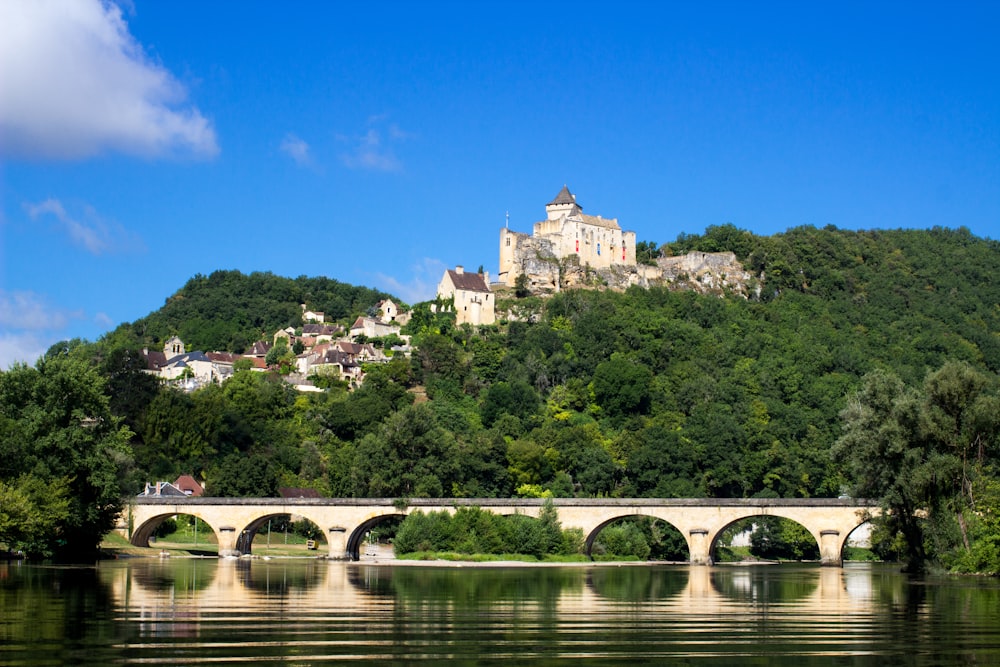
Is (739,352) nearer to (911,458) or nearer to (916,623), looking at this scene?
(911,458)

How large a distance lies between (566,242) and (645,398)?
25.5 m

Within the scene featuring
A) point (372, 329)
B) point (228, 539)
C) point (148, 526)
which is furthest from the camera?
point (372, 329)

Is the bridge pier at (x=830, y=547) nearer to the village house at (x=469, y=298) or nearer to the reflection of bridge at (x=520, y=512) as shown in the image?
the reflection of bridge at (x=520, y=512)

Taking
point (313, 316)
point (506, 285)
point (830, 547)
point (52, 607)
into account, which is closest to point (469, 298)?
point (506, 285)

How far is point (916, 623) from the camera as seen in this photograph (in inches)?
989

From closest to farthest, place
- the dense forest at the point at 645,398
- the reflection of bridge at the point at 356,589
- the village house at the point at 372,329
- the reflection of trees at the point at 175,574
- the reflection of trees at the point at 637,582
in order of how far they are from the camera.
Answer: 1. the reflection of bridge at the point at 356,589
2. the reflection of trees at the point at 175,574
3. the reflection of trees at the point at 637,582
4. the dense forest at the point at 645,398
5. the village house at the point at 372,329

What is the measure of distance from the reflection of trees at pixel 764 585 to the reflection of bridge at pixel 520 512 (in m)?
6.32

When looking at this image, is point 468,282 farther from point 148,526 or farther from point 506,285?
point 148,526

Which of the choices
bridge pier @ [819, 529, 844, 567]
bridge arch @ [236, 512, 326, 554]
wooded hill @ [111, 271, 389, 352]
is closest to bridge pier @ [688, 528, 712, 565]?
bridge pier @ [819, 529, 844, 567]

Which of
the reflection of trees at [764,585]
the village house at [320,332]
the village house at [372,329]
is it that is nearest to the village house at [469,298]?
the village house at [372,329]

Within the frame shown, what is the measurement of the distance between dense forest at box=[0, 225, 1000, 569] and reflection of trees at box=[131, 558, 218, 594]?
544 centimetres

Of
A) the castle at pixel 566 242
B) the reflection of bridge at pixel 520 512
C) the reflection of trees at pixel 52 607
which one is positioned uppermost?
the castle at pixel 566 242

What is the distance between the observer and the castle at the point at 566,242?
111125mm

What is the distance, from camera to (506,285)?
112 m
